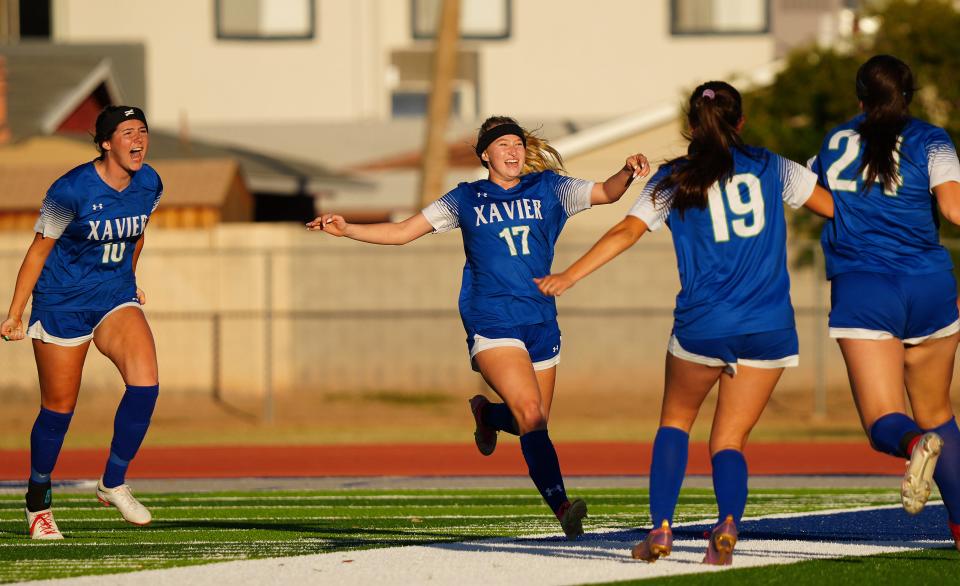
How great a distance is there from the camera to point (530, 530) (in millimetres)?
9414

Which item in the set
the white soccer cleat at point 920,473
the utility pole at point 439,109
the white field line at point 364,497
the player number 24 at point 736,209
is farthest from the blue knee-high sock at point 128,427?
the utility pole at point 439,109

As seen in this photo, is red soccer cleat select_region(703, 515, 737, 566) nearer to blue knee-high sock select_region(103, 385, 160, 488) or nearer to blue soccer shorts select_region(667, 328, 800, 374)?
blue soccer shorts select_region(667, 328, 800, 374)

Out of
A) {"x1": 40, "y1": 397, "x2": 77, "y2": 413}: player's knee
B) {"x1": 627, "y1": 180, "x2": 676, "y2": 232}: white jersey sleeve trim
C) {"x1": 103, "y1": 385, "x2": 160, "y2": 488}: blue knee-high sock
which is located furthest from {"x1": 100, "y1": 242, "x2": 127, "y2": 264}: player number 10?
{"x1": 627, "y1": 180, "x2": 676, "y2": 232}: white jersey sleeve trim

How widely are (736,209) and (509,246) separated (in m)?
1.40

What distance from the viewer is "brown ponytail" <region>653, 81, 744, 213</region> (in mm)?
7199

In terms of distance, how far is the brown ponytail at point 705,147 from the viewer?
720 cm

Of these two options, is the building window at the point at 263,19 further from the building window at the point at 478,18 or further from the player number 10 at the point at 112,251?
the player number 10 at the point at 112,251

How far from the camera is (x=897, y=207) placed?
7496mm

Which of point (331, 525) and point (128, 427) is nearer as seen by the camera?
point (128, 427)

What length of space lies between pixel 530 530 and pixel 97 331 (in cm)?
259

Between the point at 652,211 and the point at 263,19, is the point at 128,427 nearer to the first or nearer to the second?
the point at 652,211

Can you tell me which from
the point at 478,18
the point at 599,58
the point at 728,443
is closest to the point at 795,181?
the point at 728,443

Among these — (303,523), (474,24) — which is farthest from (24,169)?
(474,24)

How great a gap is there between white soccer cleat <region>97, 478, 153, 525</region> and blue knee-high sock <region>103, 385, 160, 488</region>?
3cm
